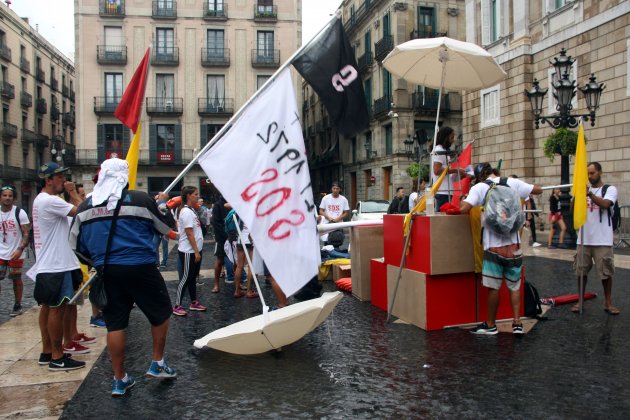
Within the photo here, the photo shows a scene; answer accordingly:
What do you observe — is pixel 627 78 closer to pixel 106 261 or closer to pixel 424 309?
pixel 424 309

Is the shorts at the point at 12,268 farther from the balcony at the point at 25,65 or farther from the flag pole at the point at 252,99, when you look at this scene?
the balcony at the point at 25,65

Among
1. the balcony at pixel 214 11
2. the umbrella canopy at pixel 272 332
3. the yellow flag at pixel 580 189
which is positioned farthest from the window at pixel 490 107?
the balcony at pixel 214 11

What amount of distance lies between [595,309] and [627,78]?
13.3 m

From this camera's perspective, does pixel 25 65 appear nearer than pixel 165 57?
No

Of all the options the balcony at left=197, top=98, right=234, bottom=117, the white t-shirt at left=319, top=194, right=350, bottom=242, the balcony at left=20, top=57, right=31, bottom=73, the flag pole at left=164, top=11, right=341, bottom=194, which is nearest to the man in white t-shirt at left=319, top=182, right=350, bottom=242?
the white t-shirt at left=319, top=194, right=350, bottom=242

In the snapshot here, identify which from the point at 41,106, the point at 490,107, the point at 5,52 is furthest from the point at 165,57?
the point at 490,107

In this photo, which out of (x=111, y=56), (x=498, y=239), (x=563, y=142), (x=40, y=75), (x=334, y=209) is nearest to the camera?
(x=498, y=239)

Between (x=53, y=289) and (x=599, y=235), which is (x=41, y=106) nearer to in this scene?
(x=53, y=289)

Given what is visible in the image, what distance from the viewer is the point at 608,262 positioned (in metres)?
6.38

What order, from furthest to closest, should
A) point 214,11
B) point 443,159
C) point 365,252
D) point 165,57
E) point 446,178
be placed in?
point 214,11
point 165,57
point 365,252
point 446,178
point 443,159

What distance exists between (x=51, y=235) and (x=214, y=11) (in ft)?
127

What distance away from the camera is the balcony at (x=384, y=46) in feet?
110

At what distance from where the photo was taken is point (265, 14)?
40.9 m

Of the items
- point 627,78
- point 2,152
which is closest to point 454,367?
point 627,78
